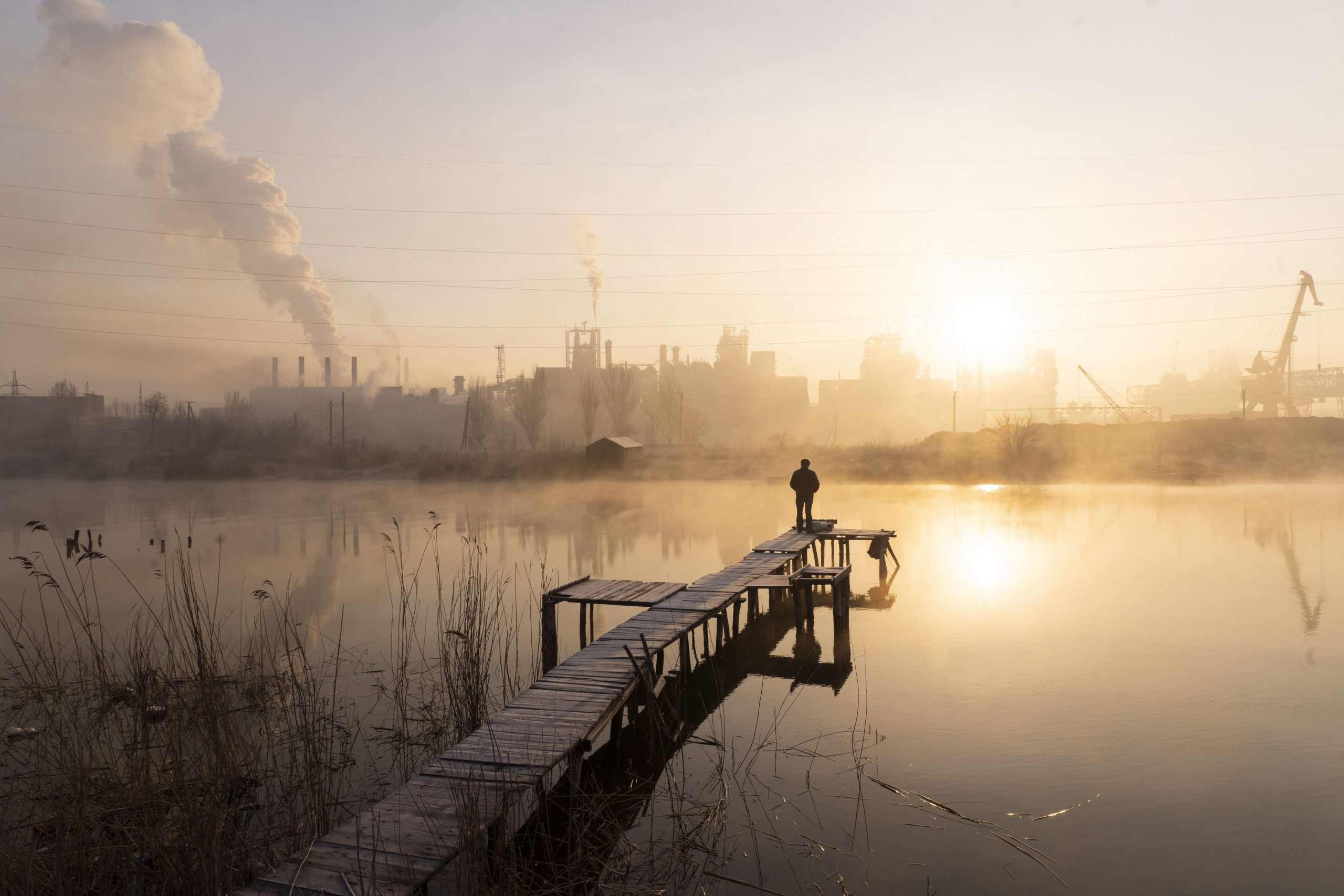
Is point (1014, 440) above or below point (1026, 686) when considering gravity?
above

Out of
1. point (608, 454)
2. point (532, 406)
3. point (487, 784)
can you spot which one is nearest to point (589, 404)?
point (532, 406)

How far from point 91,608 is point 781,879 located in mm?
11650

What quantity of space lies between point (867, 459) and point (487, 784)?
127 feet

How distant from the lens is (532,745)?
18.5 ft

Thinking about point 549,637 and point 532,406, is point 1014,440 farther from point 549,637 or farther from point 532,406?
point 549,637

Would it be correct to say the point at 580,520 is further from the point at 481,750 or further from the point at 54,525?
the point at 481,750

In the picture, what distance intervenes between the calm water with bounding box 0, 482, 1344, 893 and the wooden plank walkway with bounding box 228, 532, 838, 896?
1000 millimetres

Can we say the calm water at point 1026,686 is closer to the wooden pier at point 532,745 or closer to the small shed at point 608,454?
the wooden pier at point 532,745

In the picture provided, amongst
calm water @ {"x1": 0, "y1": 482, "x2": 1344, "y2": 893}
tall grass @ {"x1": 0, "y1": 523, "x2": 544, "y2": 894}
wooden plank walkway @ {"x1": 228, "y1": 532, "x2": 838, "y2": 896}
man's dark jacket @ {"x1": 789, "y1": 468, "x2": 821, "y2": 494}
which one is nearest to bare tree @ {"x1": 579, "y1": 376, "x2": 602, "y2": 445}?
calm water @ {"x1": 0, "y1": 482, "x2": 1344, "y2": 893}

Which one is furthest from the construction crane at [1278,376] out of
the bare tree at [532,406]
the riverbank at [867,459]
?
the bare tree at [532,406]

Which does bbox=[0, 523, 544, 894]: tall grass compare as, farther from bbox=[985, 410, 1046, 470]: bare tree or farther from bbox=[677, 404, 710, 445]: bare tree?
bbox=[677, 404, 710, 445]: bare tree

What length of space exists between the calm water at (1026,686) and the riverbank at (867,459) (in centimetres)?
1732

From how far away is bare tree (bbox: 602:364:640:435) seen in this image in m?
62.5

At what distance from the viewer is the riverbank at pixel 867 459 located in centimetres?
3962
